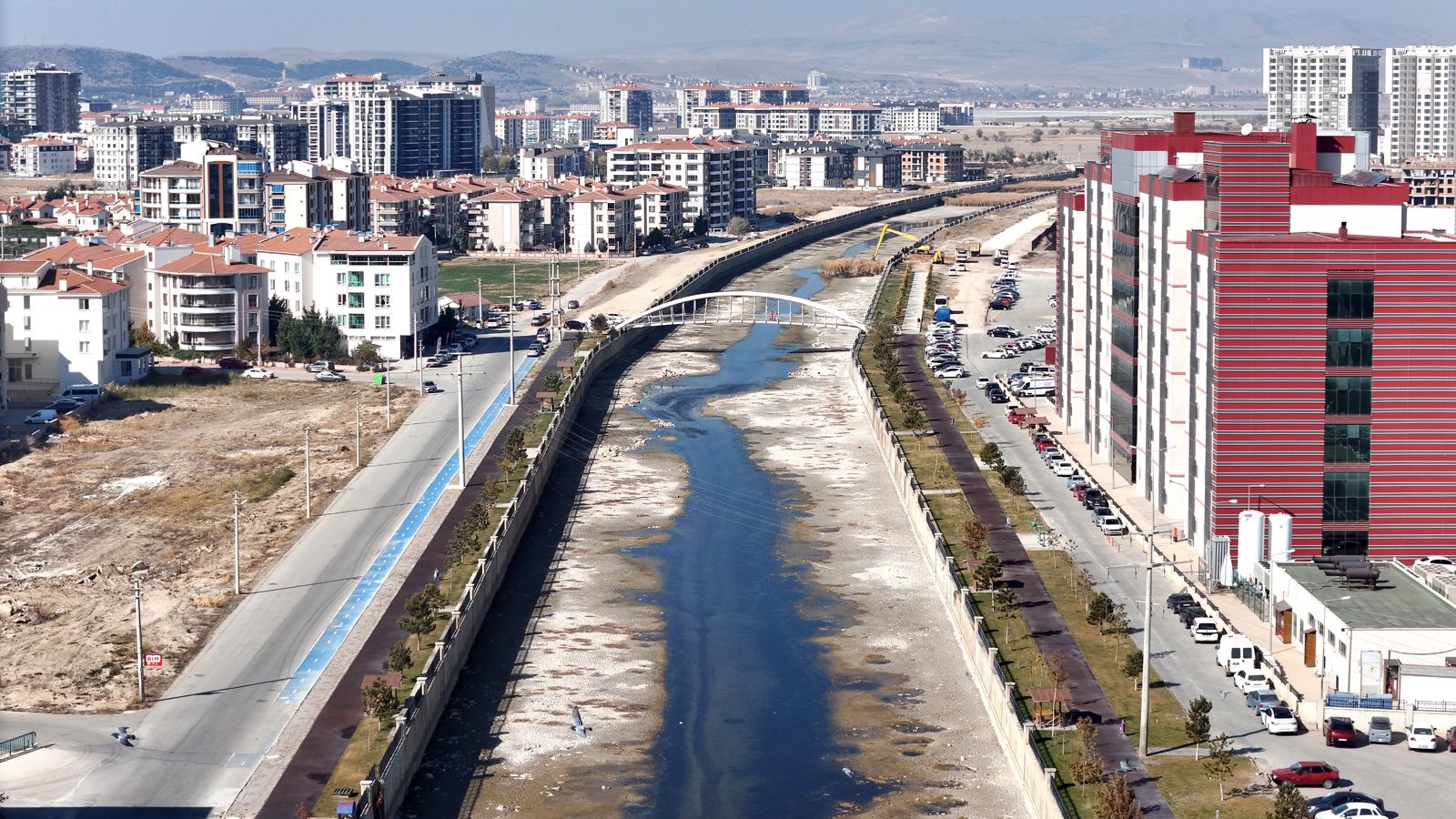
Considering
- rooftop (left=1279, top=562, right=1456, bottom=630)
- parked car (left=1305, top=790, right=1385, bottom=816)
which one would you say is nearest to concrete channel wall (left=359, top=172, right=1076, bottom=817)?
parked car (left=1305, top=790, right=1385, bottom=816)

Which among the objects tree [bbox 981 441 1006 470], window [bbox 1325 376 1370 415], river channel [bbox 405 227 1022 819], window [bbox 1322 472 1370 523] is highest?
window [bbox 1325 376 1370 415]

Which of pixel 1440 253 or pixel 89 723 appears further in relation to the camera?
pixel 1440 253

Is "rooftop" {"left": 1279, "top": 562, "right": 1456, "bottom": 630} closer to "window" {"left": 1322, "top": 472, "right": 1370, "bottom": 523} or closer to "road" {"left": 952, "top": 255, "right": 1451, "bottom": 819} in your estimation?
"road" {"left": 952, "top": 255, "right": 1451, "bottom": 819}

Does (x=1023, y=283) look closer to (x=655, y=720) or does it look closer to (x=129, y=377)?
(x=129, y=377)

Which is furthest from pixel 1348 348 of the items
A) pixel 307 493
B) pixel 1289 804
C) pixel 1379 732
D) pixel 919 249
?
pixel 919 249

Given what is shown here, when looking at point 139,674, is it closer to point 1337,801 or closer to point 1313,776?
point 1313,776

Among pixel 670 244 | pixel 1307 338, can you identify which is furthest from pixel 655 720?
pixel 670 244
